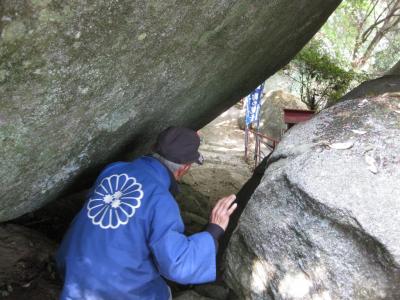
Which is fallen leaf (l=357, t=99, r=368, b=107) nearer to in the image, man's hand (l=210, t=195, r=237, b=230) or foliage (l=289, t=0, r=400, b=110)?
man's hand (l=210, t=195, r=237, b=230)

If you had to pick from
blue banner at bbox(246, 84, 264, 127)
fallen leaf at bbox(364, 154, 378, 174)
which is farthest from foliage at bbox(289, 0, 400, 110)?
fallen leaf at bbox(364, 154, 378, 174)

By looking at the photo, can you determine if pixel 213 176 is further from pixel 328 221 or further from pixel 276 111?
pixel 276 111

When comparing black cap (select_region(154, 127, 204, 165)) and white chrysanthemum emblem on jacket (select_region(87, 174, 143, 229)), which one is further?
black cap (select_region(154, 127, 204, 165))

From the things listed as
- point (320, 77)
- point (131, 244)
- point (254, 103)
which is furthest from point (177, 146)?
point (320, 77)

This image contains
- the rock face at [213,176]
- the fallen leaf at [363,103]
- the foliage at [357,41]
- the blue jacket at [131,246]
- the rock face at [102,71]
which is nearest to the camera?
the rock face at [102,71]

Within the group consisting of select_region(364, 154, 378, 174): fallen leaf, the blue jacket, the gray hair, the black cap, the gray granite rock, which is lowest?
the gray granite rock

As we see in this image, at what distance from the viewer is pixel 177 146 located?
318 cm

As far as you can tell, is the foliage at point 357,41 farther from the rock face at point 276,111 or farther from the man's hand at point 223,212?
the man's hand at point 223,212

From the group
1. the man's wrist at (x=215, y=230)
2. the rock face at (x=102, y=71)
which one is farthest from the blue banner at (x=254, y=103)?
the man's wrist at (x=215, y=230)

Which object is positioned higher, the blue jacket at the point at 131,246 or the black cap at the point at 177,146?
the black cap at the point at 177,146

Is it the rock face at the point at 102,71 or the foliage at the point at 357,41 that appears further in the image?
the foliage at the point at 357,41

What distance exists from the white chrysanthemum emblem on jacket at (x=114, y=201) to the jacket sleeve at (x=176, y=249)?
18cm

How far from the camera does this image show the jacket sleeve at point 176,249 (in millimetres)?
2721

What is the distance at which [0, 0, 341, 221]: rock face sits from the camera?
2.14 m
